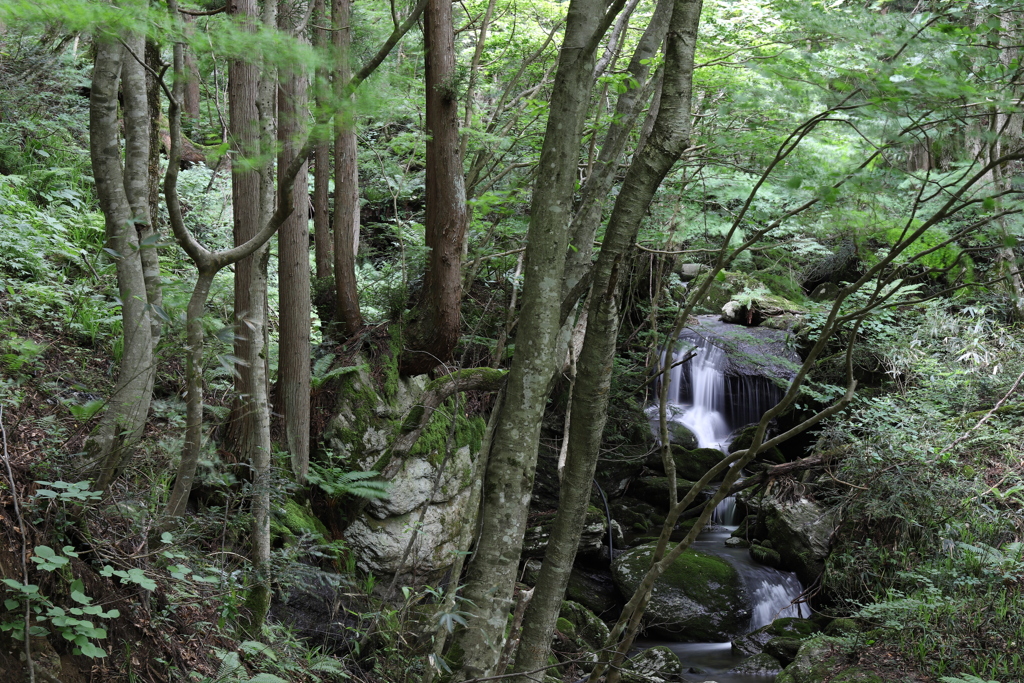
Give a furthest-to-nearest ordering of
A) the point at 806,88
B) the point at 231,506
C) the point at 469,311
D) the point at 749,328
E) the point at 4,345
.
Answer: the point at 749,328 → the point at 469,311 → the point at 231,506 → the point at 4,345 → the point at 806,88

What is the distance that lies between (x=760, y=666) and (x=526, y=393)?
5928 mm

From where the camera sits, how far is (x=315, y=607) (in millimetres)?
5688

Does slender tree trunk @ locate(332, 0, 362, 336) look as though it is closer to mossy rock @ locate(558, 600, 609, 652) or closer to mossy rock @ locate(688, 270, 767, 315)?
mossy rock @ locate(558, 600, 609, 652)

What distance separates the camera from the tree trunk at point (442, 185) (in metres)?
6.40

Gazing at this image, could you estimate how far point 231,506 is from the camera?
5.16 m

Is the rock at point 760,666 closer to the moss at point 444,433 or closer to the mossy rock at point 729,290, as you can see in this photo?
the moss at point 444,433

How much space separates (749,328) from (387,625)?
9.94 metres

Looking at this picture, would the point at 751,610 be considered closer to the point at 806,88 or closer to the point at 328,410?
the point at 328,410

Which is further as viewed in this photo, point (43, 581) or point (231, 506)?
point (231, 506)

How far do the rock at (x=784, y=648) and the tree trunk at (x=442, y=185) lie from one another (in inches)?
199

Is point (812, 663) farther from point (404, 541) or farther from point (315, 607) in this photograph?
point (315, 607)

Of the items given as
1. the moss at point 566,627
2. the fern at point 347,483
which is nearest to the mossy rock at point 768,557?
the moss at point 566,627

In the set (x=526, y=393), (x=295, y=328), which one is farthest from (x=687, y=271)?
(x=526, y=393)

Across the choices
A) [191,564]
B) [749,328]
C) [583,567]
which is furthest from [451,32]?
[749,328]
